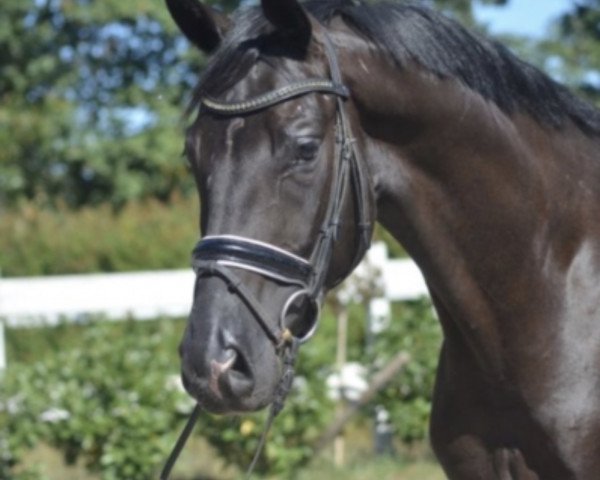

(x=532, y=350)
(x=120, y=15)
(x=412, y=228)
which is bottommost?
(x=120, y=15)

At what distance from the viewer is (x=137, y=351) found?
22.4 ft

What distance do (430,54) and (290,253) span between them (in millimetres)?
692

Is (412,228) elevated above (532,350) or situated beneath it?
elevated above

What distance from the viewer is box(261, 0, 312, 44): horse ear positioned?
315cm

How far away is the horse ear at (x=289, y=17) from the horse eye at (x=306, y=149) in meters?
0.26

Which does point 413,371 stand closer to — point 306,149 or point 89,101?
point 306,149

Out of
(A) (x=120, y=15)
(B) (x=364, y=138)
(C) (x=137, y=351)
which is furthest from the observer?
(A) (x=120, y=15)

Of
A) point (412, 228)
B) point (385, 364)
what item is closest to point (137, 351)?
point (385, 364)

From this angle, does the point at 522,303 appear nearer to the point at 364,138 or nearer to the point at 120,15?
the point at 364,138

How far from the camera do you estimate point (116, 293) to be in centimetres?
805

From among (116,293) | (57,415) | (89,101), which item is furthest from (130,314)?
(89,101)

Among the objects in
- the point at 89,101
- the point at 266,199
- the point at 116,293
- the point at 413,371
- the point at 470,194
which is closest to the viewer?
the point at 266,199

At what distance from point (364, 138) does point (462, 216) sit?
1.15 feet

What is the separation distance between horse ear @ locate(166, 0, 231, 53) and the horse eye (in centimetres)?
40
